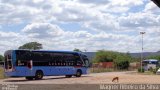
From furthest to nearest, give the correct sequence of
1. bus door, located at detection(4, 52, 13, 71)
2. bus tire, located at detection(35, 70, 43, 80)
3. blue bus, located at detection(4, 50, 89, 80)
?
bus tire, located at detection(35, 70, 43, 80) < bus door, located at detection(4, 52, 13, 71) < blue bus, located at detection(4, 50, 89, 80)

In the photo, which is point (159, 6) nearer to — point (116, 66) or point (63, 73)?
point (63, 73)

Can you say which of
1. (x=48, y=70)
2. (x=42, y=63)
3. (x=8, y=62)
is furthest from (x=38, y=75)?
(x=8, y=62)

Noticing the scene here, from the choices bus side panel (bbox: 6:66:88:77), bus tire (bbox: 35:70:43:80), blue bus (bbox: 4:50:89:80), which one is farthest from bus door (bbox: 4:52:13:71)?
bus tire (bbox: 35:70:43:80)

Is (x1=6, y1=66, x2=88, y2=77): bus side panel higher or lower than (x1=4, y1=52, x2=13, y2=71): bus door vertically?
lower

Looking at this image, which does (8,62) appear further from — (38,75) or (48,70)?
(48,70)

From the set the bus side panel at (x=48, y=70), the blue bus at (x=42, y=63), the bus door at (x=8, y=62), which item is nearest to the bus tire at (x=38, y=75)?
Answer: the blue bus at (x=42, y=63)

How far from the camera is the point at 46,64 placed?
40.1m

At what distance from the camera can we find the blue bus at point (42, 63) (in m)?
37.1

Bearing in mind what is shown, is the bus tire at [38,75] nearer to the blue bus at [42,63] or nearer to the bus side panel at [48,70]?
the blue bus at [42,63]

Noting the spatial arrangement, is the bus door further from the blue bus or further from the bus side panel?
the bus side panel

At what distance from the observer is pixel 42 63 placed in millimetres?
39688

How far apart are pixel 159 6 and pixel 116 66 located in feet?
298

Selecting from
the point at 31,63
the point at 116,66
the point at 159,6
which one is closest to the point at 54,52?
the point at 31,63

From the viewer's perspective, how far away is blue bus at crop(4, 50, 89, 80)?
37125 millimetres
